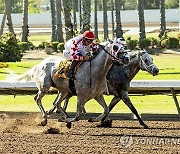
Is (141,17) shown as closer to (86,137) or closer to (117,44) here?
(117,44)

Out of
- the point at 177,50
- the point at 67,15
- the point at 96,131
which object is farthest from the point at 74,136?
the point at 177,50

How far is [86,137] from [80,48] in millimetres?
1789

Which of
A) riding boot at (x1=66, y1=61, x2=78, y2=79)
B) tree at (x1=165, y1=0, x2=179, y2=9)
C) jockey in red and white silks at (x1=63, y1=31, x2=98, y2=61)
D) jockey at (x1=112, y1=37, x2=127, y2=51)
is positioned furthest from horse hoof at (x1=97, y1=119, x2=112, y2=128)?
tree at (x1=165, y1=0, x2=179, y2=9)

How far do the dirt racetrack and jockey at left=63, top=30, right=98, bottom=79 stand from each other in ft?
4.27

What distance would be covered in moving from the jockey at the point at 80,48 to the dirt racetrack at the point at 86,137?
1300mm

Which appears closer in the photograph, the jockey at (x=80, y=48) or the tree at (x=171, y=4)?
the jockey at (x=80, y=48)

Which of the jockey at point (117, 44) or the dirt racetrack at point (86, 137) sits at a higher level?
the jockey at point (117, 44)

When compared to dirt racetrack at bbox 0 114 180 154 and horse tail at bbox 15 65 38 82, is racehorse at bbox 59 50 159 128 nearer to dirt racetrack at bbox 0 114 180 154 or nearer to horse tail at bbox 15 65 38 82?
dirt racetrack at bbox 0 114 180 154

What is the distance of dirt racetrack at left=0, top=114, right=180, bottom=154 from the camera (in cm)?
1058

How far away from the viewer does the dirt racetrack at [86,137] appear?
10578 mm

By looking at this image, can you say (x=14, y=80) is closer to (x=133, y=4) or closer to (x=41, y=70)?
(x=41, y=70)

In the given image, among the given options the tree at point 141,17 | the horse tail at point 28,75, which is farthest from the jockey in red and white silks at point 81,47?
the tree at point 141,17

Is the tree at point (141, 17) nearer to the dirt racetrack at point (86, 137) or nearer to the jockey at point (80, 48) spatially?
the dirt racetrack at point (86, 137)

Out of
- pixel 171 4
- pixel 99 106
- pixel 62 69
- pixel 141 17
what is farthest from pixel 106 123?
pixel 171 4
